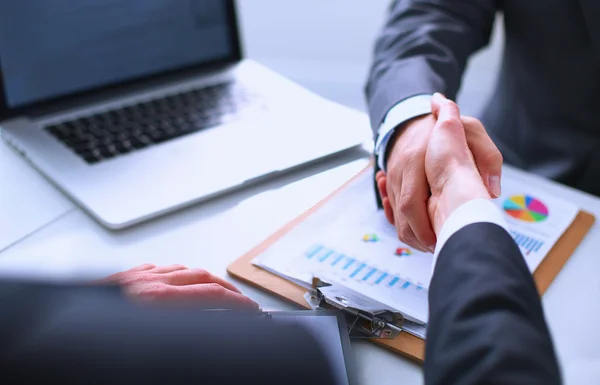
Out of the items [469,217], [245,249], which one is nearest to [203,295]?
[245,249]

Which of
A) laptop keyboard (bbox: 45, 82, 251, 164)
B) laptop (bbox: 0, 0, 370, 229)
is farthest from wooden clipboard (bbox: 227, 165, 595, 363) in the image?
laptop keyboard (bbox: 45, 82, 251, 164)

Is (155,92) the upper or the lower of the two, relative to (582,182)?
upper

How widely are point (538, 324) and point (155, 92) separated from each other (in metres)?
0.71

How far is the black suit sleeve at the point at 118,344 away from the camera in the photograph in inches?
11.3

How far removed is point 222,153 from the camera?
85 cm

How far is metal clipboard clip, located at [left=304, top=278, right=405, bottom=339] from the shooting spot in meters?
0.60

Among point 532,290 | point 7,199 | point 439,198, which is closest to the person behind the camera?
point 532,290

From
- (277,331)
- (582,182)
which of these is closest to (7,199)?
(277,331)

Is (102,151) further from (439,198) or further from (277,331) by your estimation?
(277,331)

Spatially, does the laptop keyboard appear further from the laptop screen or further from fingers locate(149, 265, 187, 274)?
fingers locate(149, 265, 187, 274)

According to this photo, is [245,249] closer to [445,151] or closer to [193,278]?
[193,278]

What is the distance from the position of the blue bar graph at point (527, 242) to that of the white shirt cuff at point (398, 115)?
0.60 feet

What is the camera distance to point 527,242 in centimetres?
72

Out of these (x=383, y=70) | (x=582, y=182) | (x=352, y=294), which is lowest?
(x=582, y=182)
